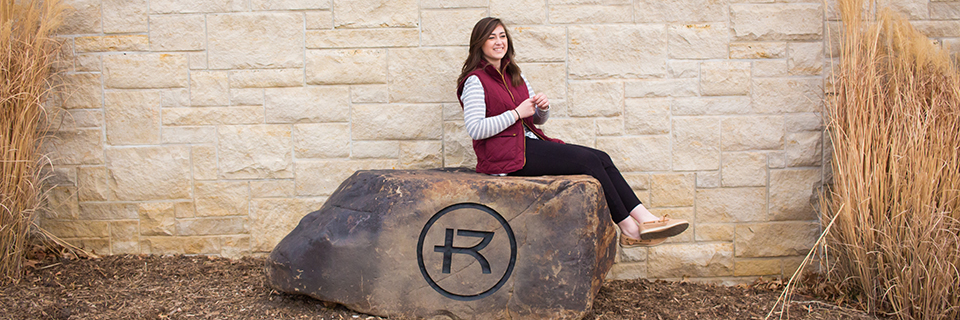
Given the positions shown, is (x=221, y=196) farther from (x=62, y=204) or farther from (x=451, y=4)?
(x=451, y=4)

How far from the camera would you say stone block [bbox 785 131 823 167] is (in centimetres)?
349

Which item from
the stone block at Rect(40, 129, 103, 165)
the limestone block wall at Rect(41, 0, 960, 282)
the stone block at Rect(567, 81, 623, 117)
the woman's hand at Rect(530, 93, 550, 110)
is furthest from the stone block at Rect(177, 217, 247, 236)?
the stone block at Rect(567, 81, 623, 117)

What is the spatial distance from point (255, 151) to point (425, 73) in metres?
1.19

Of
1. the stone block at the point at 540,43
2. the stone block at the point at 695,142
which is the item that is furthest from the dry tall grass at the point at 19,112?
the stone block at the point at 695,142

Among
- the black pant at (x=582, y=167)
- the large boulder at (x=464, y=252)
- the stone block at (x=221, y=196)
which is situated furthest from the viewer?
the stone block at (x=221, y=196)

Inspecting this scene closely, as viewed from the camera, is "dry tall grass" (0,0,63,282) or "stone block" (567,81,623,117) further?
"stone block" (567,81,623,117)

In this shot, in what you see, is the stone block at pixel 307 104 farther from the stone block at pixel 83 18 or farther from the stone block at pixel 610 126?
the stone block at pixel 610 126

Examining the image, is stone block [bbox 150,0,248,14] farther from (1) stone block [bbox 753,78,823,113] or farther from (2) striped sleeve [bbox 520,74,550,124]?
(1) stone block [bbox 753,78,823,113]

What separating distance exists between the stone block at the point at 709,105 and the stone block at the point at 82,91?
3637 millimetres

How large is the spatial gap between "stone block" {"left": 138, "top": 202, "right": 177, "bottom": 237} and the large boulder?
51.2 inches

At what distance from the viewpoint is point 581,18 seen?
344cm

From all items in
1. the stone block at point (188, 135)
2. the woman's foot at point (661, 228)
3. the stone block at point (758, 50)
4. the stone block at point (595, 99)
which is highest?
the stone block at point (758, 50)

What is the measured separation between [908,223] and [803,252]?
30.5 inches

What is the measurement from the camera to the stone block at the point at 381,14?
343 cm
